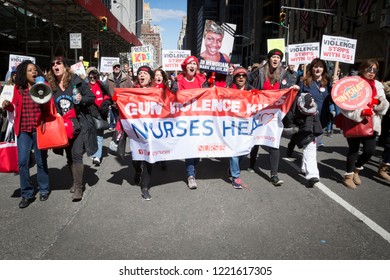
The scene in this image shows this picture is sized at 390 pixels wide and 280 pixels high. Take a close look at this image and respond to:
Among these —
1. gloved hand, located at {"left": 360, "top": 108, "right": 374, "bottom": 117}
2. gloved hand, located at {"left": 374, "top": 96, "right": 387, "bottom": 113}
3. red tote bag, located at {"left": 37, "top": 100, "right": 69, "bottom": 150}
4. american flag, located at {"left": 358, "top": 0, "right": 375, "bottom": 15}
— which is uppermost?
american flag, located at {"left": 358, "top": 0, "right": 375, "bottom": 15}

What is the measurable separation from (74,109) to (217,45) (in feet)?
21.9

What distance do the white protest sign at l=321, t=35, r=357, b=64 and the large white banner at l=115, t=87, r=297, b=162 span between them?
493 cm

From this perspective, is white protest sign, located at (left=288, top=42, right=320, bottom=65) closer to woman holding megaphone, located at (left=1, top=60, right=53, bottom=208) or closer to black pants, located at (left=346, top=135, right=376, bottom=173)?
black pants, located at (left=346, top=135, right=376, bottom=173)

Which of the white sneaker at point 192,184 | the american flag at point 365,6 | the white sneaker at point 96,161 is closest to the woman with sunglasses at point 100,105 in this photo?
the white sneaker at point 96,161

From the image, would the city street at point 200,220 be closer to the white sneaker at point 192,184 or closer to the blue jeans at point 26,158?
the white sneaker at point 192,184

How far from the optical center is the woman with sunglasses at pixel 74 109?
448 centimetres

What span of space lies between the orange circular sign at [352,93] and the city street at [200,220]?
1363mm

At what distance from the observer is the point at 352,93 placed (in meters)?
5.07

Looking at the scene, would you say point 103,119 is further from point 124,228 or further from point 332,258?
point 332,258

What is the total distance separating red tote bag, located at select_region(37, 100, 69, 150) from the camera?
4207 mm

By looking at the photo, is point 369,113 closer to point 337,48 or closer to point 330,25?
point 337,48

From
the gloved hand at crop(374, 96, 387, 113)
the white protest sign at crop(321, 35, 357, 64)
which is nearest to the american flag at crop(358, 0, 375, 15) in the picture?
the white protest sign at crop(321, 35, 357, 64)

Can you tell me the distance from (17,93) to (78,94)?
785 mm

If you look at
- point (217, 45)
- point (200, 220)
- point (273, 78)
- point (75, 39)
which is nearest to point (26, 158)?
point (200, 220)
